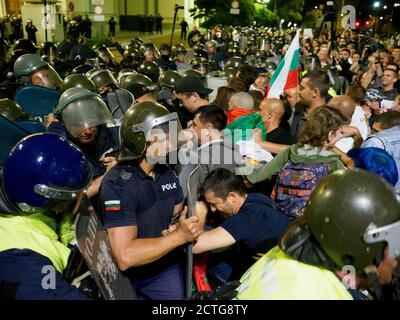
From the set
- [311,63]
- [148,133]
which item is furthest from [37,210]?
[311,63]

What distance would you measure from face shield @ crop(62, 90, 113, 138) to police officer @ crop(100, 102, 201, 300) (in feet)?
3.74

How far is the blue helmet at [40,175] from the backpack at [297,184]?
64.0 inches

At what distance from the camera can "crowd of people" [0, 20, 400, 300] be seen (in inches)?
68.2

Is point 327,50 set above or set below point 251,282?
above

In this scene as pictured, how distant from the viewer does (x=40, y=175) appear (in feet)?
7.31

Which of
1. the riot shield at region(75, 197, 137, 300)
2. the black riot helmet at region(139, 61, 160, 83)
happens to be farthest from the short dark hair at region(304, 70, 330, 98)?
the black riot helmet at region(139, 61, 160, 83)

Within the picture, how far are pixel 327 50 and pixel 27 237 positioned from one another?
1282 cm

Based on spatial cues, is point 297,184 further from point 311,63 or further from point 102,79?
point 311,63

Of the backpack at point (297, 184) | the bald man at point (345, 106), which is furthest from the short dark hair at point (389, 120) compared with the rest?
the backpack at point (297, 184)

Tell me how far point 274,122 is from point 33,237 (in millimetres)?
3198

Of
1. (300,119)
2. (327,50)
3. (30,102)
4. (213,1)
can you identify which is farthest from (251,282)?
(213,1)

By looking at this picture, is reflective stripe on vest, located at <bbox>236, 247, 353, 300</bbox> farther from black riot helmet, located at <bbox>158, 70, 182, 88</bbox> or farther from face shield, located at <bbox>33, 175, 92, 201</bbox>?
black riot helmet, located at <bbox>158, 70, 182, 88</bbox>

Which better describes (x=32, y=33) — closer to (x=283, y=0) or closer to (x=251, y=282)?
(x=251, y=282)
